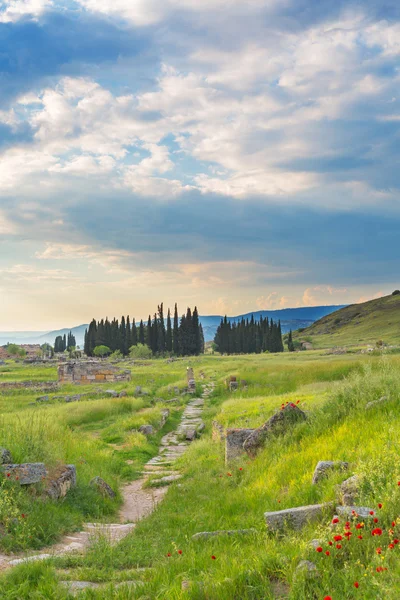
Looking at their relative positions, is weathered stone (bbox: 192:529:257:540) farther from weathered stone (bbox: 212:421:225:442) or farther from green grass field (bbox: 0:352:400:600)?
weathered stone (bbox: 212:421:225:442)

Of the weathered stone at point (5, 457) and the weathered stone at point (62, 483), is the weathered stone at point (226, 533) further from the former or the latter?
the weathered stone at point (5, 457)

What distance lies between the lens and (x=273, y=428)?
10.4 meters

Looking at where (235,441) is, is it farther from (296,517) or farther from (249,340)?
(249,340)

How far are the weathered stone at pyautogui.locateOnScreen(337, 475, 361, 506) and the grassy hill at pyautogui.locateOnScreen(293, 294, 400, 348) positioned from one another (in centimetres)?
10376

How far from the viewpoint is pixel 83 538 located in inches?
287

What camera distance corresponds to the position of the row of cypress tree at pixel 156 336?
89812mm

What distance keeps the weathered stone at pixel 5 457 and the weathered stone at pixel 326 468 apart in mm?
5793

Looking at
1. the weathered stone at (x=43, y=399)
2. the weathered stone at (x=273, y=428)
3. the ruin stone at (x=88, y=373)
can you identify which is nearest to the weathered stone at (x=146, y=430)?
the weathered stone at (x=273, y=428)

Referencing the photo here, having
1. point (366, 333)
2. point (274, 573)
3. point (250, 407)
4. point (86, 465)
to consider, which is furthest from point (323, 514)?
point (366, 333)

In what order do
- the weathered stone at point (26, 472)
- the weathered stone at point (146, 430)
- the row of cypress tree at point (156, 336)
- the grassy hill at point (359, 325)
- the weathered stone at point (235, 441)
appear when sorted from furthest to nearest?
the grassy hill at point (359, 325), the row of cypress tree at point (156, 336), the weathered stone at point (146, 430), the weathered stone at point (235, 441), the weathered stone at point (26, 472)

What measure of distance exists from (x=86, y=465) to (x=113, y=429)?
674cm

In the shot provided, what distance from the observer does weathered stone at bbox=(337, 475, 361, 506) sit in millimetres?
5668

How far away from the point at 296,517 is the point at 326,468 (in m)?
1.42

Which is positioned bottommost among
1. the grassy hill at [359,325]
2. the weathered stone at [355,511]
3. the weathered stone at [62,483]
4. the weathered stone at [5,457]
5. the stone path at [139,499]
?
the stone path at [139,499]
